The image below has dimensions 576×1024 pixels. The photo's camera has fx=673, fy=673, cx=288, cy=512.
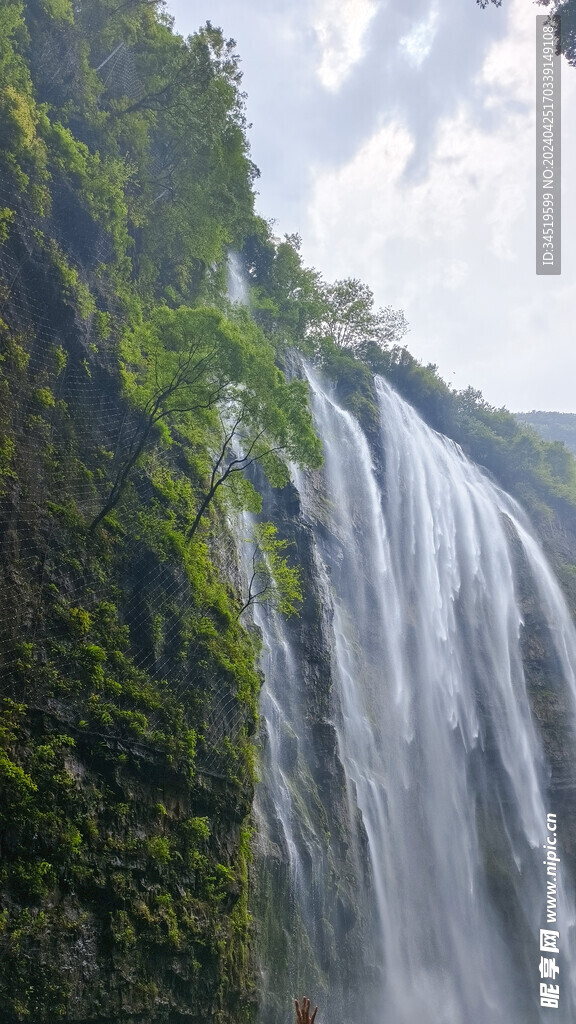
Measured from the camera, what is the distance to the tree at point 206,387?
37.7 feet

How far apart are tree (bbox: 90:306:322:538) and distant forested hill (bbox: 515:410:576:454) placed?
78.1 m

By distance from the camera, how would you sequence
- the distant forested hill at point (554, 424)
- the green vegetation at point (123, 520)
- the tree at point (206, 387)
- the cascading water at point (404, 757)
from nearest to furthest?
1. the green vegetation at point (123, 520)
2. the tree at point (206, 387)
3. the cascading water at point (404, 757)
4. the distant forested hill at point (554, 424)

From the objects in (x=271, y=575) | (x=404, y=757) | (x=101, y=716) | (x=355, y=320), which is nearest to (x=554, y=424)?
(x=355, y=320)

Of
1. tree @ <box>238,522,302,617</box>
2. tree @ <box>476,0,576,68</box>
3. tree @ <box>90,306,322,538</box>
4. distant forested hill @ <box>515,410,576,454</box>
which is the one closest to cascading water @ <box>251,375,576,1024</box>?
tree @ <box>238,522,302,617</box>

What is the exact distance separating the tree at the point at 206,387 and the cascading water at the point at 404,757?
6291 mm

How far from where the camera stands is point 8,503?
9469mm

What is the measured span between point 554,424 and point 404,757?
87.6 meters

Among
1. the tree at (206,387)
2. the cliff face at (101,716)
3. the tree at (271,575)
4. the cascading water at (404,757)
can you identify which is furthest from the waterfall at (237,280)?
the cliff face at (101,716)

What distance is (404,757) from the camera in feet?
72.1

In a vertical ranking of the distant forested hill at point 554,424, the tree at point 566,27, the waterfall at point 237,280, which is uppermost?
the distant forested hill at point 554,424

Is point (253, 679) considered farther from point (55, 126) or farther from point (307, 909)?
point (55, 126)

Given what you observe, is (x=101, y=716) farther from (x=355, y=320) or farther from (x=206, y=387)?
(x=355, y=320)

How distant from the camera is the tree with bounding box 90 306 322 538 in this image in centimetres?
1148

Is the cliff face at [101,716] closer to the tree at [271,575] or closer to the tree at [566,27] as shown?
the tree at [271,575]
